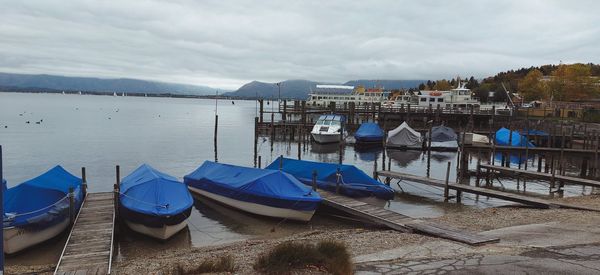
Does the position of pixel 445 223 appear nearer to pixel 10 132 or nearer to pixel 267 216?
pixel 267 216

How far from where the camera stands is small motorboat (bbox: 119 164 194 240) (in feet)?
57.2

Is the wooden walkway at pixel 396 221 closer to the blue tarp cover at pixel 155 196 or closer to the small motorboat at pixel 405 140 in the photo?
the blue tarp cover at pixel 155 196

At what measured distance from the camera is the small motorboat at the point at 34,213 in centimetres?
1576

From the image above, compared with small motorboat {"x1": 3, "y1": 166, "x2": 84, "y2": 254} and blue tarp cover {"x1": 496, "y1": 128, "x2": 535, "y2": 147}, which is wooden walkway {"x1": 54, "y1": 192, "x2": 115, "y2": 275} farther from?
blue tarp cover {"x1": 496, "y1": 128, "x2": 535, "y2": 147}

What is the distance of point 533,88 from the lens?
101 m

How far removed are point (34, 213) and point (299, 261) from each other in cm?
1134

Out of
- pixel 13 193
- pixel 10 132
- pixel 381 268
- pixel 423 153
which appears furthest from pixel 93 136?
pixel 381 268

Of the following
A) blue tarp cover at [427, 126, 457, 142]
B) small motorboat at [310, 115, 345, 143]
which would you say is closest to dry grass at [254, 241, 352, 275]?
small motorboat at [310, 115, 345, 143]

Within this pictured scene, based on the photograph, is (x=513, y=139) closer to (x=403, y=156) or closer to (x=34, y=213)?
(x=403, y=156)

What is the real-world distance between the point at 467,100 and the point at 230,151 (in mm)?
54746

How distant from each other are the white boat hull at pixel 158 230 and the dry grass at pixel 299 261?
319 inches

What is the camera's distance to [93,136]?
64.4m

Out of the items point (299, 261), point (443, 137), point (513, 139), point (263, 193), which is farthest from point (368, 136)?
point (299, 261)

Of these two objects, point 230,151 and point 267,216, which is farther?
point 230,151
